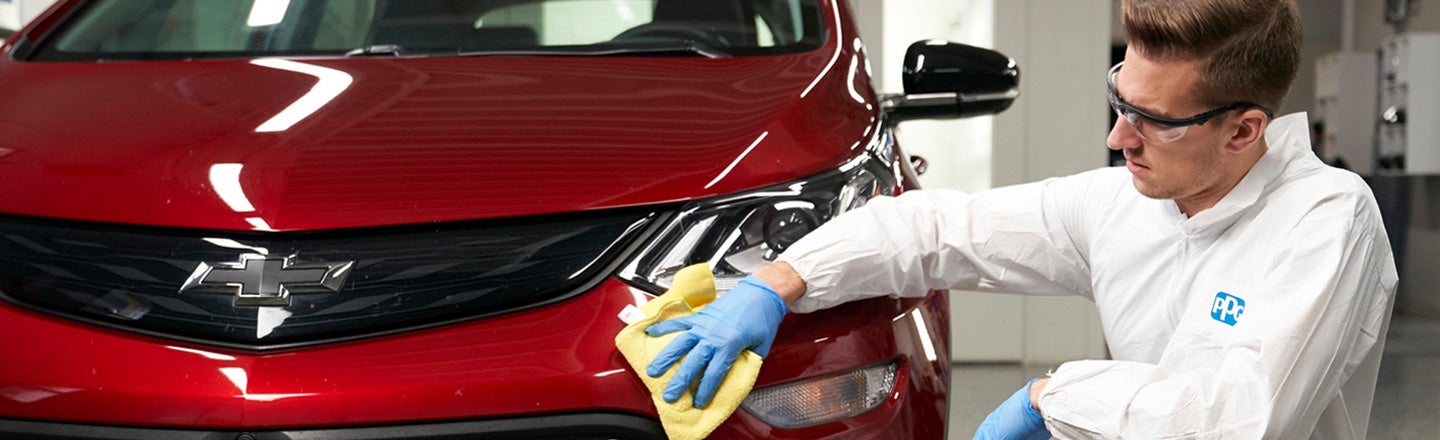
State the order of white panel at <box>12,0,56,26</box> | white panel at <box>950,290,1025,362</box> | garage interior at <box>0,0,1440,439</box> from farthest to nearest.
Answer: white panel at <box>950,290,1025,362</box> → garage interior at <box>0,0,1440,439</box> → white panel at <box>12,0,56,26</box>

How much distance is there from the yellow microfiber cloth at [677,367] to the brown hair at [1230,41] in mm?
465

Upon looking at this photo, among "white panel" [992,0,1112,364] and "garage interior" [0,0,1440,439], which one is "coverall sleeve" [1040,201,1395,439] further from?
"white panel" [992,0,1112,364]

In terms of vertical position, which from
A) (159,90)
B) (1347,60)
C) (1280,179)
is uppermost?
(159,90)

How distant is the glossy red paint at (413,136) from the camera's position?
4.27ft

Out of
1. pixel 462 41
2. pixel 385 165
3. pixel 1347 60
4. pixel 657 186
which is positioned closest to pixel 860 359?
pixel 657 186

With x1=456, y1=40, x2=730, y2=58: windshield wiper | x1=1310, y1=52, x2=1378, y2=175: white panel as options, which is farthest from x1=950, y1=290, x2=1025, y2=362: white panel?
x1=1310, y1=52, x2=1378, y2=175: white panel

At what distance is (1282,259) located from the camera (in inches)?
49.7

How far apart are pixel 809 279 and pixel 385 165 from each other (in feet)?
1.36

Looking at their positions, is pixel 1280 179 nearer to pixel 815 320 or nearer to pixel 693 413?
pixel 815 320

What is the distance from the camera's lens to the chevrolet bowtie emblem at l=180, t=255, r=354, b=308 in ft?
4.09

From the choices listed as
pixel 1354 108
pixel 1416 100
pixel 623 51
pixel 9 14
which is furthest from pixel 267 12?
pixel 1354 108

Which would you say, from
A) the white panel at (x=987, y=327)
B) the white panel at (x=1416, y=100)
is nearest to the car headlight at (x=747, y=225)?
the white panel at (x=987, y=327)

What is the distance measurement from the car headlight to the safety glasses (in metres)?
0.29

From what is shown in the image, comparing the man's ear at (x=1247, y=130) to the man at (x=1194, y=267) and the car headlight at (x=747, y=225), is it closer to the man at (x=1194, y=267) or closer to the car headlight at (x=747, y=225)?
the man at (x=1194, y=267)
